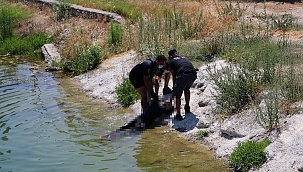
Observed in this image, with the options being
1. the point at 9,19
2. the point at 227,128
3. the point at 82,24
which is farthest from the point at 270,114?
the point at 9,19

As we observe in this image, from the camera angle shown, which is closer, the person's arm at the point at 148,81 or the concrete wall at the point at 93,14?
the person's arm at the point at 148,81

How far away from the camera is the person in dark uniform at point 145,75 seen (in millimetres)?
10445

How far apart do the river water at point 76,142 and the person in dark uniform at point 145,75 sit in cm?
77

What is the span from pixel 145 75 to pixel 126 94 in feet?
5.78

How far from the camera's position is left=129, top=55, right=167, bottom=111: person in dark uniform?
1045 cm

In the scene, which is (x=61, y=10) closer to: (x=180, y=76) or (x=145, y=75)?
(x=145, y=75)

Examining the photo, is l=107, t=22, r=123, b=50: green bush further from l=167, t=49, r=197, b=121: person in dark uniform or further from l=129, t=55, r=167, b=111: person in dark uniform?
Result: l=167, t=49, r=197, b=121: person in dark uniform

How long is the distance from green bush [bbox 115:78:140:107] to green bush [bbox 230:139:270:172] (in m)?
4.62

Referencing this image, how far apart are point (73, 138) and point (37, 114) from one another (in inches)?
93.8

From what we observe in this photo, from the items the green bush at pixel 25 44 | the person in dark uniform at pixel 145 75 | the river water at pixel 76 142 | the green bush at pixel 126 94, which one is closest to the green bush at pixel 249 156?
the river water at pixel 76 142

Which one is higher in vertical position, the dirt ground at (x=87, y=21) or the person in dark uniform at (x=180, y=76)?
the dirt ground at (x=87, y=21)

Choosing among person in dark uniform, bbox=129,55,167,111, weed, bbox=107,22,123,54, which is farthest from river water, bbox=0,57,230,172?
weed, bbox=107,22,123,54

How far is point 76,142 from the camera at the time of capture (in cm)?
938

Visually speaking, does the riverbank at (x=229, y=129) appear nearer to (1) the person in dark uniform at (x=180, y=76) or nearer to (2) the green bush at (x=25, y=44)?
(1) the person in dark uniform at (x=180, y=76)
